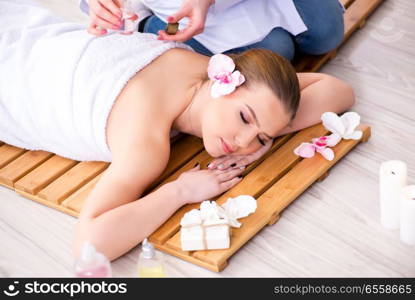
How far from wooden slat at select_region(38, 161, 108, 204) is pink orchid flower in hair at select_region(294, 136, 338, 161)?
1.93ft

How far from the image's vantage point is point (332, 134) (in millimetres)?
2422

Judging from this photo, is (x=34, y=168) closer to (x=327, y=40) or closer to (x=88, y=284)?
(x=88, y=284)

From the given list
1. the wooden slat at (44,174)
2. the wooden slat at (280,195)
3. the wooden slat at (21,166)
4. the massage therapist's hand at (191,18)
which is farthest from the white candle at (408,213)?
the wooden slat at (21,166)

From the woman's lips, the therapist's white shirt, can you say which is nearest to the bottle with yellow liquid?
the woman's lips

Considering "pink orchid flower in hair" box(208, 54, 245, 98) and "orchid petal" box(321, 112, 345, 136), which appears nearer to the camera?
"pink orchid flower in hair" box(208, 54, 245, 98)

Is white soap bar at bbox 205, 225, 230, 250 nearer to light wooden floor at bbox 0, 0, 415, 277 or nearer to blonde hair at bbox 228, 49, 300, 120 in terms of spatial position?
light wooden floor at bbox 0, 0, 415, 277

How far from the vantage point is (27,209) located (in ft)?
7.71

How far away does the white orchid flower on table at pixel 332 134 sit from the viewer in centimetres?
235

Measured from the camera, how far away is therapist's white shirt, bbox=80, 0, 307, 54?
104 inches

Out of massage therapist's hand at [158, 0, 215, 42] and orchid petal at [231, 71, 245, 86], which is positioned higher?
massage therapist's hand at [158, 0, 215, 42]

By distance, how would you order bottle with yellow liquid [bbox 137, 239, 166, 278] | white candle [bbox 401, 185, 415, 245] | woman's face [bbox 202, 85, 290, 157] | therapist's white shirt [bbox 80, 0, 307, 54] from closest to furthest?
bottle with yellow liquid [bbox 137, 239, 166, 278] < white candle [bbox 401, 185, 415, 245] < woman's face [bbox 202, 85, 290, 157] < therapist's white shirt [bbox 80, 0, 307, 54]

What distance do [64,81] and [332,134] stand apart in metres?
0.81

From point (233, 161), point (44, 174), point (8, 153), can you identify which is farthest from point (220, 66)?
point (8, 153)

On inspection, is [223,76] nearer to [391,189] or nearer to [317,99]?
[317,99]
